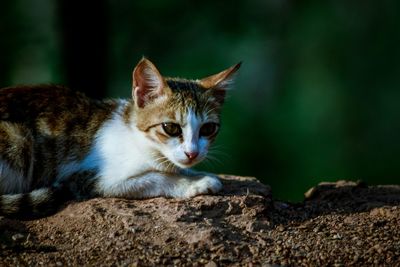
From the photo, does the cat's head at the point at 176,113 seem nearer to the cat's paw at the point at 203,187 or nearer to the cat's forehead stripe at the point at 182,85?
the cat's forehead stripe at the point at 182,85

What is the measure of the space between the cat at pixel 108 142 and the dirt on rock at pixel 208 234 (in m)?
0.20

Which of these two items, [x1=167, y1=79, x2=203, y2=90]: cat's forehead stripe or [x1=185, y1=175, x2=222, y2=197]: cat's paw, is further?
[x1=167, y1=79, x2=203, y2=90]: cat's forehead stripe

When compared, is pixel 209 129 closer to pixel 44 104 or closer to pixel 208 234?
pixel 208 234

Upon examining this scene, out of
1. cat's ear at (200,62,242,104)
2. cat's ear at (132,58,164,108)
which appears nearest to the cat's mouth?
cat's ear at (132,58,164,108)

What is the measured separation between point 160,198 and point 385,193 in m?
2.58

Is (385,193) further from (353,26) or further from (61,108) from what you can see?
(353,26)

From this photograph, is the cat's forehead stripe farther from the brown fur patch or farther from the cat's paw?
the cat's paw

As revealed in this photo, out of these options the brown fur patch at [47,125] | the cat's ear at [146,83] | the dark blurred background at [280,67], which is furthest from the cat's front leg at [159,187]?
the dark blurred background at [280,67]

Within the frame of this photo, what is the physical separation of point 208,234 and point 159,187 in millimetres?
1112

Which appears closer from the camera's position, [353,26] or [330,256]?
[330,256]

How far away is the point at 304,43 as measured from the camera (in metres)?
16.2

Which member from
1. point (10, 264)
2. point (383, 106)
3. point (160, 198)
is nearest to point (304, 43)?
point (383, 106)

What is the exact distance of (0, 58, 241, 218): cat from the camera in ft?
21.1

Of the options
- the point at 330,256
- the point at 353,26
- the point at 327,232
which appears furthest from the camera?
the point at 353,26
